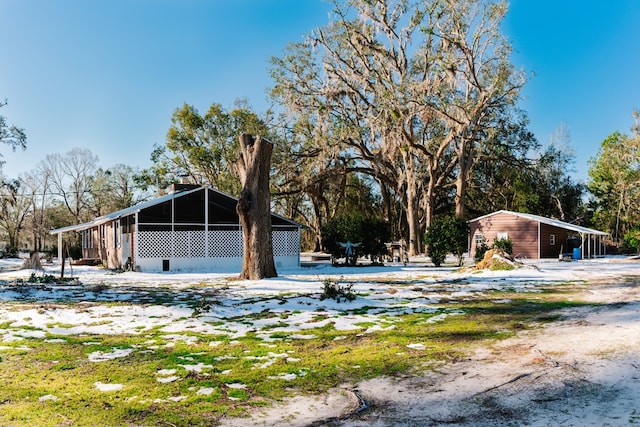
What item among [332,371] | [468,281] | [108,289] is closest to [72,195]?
[108,289]

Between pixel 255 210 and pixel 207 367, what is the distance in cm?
1036

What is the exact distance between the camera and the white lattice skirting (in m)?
21.4

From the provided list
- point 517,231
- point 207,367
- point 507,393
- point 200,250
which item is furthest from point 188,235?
point 517,231

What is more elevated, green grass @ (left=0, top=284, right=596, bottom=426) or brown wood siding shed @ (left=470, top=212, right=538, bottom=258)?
brown wood siding shed @ (left=470, top=212, right=538, bottom=258)

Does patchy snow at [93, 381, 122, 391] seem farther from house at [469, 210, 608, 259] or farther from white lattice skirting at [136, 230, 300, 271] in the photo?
house at [469, 210, 608, 259]

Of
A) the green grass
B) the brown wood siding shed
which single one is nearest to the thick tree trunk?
the green grass

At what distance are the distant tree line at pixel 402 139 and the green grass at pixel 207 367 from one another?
1629 centimetres

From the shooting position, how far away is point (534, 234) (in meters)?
30.9

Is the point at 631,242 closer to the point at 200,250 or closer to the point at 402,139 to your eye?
the point at 402,139

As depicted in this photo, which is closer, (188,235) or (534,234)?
(188,235)

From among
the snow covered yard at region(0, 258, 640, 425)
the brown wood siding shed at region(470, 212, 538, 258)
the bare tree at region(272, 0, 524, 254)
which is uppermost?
the bare tree at region(272, 0, 524, 254)

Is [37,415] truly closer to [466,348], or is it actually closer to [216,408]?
[216,408]

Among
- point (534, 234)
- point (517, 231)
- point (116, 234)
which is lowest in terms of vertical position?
point (534, 234)

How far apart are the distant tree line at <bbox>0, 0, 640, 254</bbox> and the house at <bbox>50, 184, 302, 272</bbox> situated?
2.85 metres
